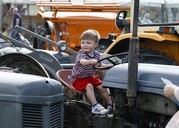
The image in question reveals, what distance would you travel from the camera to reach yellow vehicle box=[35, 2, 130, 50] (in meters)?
10.7

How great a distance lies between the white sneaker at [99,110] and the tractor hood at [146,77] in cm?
42

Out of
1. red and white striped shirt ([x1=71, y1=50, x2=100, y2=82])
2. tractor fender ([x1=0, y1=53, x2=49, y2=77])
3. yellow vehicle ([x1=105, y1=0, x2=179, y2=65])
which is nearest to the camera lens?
red and white striped shirt ([x1=71, y1=50, x2=100, y2=82])

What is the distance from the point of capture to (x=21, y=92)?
135 inches

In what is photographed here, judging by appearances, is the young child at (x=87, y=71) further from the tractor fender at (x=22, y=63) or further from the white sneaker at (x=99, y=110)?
the tractor fender at (x=22, y=63)

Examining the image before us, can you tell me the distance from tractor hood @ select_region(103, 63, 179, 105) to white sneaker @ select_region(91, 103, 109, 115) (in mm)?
416

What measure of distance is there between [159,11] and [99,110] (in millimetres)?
2530

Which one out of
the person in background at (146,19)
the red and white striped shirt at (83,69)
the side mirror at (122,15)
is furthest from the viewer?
the side mirror at (122,15)

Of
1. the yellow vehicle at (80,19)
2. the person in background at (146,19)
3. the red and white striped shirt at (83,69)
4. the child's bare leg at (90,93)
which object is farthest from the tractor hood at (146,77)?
the yellow vehicle at (80,19)

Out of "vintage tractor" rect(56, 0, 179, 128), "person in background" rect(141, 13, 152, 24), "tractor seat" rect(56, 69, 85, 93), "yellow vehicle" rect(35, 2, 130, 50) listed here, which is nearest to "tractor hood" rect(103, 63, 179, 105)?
"vintage tractor" rect(56, 0, 179, 128)

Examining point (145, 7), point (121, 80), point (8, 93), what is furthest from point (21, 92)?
point (145, 7)

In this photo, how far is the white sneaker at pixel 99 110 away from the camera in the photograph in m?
4.33

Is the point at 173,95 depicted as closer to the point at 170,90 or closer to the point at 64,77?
the point at 170,90

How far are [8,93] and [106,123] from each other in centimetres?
101

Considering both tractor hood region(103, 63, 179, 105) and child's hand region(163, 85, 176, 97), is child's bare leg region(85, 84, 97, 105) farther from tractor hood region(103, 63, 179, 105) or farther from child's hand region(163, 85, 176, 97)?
child's hand region(163, 85, 176, 97)
